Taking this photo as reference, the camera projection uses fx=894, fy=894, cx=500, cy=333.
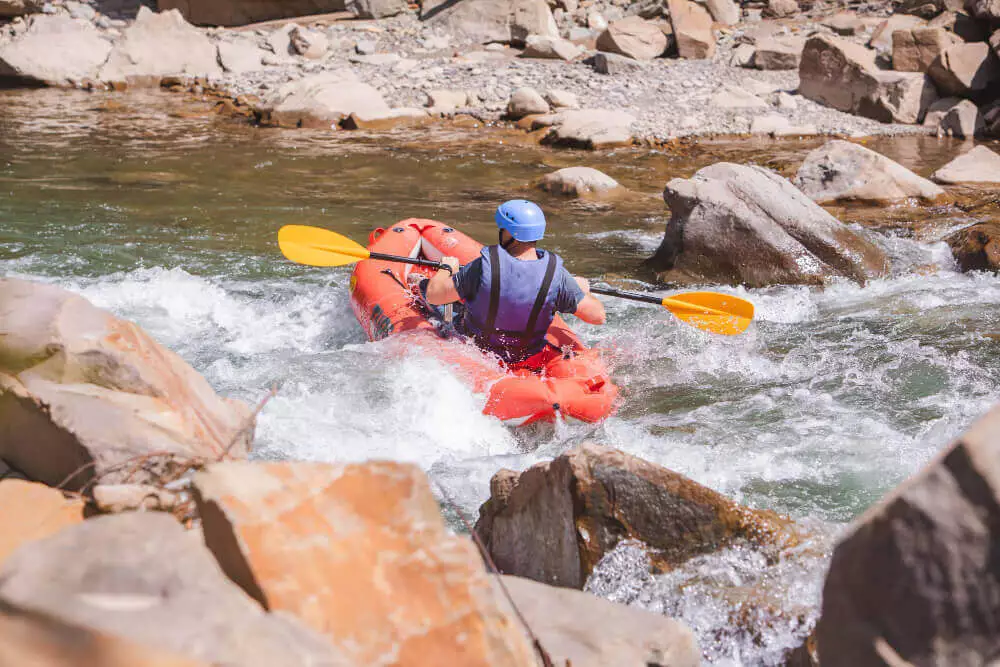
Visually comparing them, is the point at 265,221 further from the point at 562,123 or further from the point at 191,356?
the point at 562,123

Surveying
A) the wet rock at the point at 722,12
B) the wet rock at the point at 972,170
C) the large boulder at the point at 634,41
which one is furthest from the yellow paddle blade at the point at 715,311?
the wet rock at the point at 722,12

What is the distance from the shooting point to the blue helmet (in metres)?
4.29

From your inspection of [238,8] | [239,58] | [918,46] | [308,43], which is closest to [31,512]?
[918,46]

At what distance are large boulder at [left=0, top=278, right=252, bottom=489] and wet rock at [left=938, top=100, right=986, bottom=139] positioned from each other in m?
11.3

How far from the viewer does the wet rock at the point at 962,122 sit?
11445 millimetres

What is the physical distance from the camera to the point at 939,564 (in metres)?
1.39

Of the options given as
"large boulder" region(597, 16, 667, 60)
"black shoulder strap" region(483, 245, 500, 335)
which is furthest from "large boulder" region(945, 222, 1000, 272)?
"large boulder" region(597, 16, 667, 60)

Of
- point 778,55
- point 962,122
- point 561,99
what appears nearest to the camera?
point 962,122

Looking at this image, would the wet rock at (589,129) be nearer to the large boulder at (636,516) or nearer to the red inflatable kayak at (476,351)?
the red inflatable kayak at (476,351)

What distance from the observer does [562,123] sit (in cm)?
1133

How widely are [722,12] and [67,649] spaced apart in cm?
1650

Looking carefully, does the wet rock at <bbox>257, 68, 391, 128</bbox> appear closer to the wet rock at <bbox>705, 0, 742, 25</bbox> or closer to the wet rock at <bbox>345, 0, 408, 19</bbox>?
the wet rock at <bbox>345, 0, 408, 19</bbox>

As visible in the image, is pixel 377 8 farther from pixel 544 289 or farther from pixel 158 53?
pixel 544 289

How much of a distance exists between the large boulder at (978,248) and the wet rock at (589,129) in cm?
516
